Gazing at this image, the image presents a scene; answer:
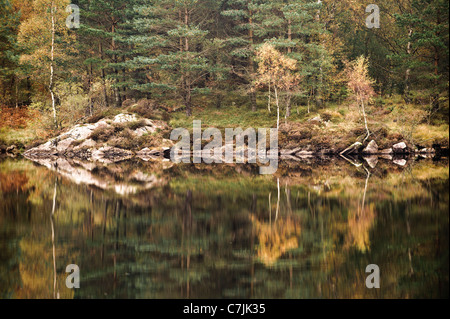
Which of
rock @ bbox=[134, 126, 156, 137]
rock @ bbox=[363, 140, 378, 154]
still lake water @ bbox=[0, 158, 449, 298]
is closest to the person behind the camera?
still lake water @ bbox=[0, 158, 449, 298]

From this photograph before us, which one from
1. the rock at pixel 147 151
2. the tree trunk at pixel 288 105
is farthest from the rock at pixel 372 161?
the rock at pixel 147 151

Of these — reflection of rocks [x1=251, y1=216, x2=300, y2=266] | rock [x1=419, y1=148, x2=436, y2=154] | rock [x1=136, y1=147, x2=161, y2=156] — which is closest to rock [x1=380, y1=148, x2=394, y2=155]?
rock [x1=419, y1=148, x2=436, y2=154]

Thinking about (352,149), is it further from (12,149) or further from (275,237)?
(12,149)

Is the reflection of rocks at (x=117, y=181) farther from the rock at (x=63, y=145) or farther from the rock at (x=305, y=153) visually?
the rock at (x=305, y=153)

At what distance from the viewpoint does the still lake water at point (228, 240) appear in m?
5.88

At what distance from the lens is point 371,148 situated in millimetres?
32719

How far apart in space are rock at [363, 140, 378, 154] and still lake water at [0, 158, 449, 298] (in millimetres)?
17181

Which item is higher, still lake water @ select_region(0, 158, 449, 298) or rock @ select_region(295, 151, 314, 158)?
rock @ select_region(295, 151, 314, 158)

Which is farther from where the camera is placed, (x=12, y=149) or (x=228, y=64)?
(x=228, y=64)

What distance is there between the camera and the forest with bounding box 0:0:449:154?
3428 cm

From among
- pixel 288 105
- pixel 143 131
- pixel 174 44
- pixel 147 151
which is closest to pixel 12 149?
pixel 143 131

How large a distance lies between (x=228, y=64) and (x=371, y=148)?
17.2m

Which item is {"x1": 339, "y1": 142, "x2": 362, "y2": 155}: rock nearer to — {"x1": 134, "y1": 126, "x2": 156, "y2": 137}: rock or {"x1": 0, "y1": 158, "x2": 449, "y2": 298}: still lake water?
{"x1": 134, "y1": 126, "x2": 156, "y2": 137}: rock
